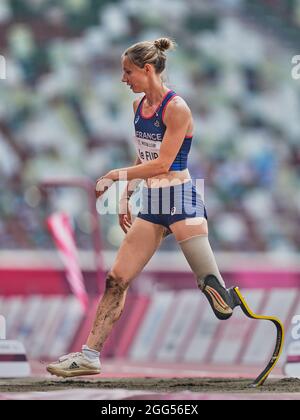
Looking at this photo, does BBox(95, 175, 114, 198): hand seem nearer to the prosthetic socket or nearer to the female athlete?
the female athlete

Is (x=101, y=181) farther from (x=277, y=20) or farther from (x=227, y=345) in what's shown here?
(x=277, y=20)

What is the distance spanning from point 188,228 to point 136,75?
3.09 ft

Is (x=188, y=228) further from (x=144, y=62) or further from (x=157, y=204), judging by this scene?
(x=144, y=62)

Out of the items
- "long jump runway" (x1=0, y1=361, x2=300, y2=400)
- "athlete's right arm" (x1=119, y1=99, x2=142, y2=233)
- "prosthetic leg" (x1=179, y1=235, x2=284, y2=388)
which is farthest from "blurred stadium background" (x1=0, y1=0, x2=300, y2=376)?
"prosthetic leg" (x1=179, y1=235, x2=284, y2=388)

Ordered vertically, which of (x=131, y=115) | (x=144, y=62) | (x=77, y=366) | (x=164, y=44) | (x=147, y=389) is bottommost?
(x=147, y=389)

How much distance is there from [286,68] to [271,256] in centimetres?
306

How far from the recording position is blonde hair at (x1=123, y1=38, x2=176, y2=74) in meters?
5.70

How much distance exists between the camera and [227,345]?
1050 centimetres

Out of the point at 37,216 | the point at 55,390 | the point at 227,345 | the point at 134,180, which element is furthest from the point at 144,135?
the point at 37,216

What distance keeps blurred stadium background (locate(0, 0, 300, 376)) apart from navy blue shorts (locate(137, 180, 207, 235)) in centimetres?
612

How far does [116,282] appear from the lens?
19.2 feet

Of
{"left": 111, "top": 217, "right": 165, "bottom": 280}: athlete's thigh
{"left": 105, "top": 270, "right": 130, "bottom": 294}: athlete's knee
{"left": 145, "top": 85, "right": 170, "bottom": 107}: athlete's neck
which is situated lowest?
{"left": 105, "top": 270, "right": 130, "bottom": 294}: athlete's knee

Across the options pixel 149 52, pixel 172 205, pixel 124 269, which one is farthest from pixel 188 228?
pixel 149 52

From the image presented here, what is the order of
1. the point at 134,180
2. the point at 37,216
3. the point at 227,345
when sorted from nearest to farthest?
the point at 134,180 → the point at 227,345 → the point at 37,216
